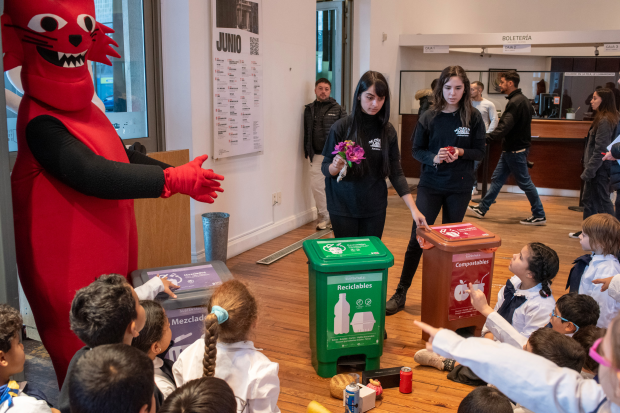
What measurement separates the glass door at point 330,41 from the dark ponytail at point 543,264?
5267 millimetres

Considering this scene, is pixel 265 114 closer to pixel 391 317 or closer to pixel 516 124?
pixel 391 317

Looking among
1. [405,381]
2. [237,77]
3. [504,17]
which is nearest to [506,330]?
[405,381]

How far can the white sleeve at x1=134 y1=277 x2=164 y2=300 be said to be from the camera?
2080 mm

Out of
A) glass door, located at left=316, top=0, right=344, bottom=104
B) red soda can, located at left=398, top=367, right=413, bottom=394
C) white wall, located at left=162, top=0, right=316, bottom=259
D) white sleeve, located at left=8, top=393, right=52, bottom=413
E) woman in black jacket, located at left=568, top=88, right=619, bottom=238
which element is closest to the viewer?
white sleeve, located at left=8, top=393, right=52, bottom=413

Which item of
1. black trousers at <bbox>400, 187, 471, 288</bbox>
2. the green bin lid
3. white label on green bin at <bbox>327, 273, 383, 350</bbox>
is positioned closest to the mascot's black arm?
the green bin lid

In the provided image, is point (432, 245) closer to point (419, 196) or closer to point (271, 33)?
point (419, 196)

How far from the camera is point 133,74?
13.3 ft

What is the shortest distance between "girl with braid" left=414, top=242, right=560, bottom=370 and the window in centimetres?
278

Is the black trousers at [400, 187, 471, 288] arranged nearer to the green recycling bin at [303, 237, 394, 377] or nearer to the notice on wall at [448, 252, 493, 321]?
the notice on wall at [448, 252, 493, 321]

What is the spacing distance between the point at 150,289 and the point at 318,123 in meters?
3.91

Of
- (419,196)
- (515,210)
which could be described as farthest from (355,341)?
(515,210)

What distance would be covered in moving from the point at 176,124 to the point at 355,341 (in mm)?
2352

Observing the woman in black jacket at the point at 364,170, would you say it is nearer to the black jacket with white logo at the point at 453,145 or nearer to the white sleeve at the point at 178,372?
the black jacket with white logo at the point at 453,145

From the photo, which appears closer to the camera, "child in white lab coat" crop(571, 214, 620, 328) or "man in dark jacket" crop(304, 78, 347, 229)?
"child in white lab coat" crop(571, 214, 620, 328)
